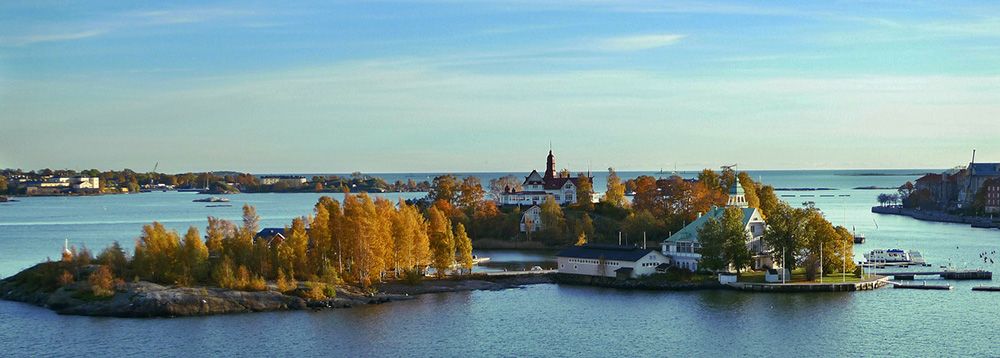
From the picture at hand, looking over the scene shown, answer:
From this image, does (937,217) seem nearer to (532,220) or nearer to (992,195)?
(992,195)

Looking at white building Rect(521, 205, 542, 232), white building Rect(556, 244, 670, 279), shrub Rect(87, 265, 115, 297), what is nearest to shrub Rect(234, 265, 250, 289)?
shrub Rect(87, 265, 115, 297)

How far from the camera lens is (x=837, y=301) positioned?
190ft

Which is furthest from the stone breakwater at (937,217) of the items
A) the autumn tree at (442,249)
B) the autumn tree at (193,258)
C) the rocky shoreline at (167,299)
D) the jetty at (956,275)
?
the autumn tree at (193,258)

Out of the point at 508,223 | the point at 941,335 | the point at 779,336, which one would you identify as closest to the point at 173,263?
the point at 779,336

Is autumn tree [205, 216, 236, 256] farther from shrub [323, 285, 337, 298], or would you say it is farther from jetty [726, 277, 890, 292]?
jetty [726, 277, 890, 292]

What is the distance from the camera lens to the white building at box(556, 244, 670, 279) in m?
66.4

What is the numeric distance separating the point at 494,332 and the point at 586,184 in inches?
2387

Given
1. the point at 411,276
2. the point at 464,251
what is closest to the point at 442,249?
the point at 464,251

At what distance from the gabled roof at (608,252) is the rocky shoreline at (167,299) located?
1263 centimetres

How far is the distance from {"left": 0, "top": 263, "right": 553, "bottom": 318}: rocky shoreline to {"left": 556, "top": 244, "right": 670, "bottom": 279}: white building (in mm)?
12166

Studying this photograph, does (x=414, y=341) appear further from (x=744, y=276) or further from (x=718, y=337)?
(x=744, y=276)

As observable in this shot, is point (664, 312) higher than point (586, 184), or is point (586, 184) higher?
point (586, 184)

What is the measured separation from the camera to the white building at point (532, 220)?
100 metres

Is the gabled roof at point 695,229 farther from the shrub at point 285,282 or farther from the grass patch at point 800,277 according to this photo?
the shrub at point 285,282
